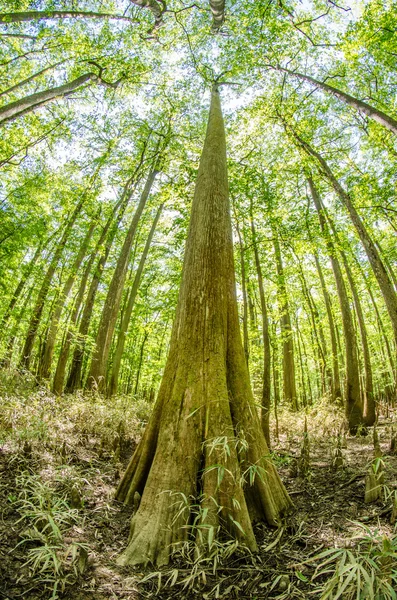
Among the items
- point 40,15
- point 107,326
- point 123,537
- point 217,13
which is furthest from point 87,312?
point 217,13

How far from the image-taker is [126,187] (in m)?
11.0

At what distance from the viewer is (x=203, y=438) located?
2.54m

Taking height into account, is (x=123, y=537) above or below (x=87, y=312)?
below

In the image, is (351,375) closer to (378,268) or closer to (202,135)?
(378,268)

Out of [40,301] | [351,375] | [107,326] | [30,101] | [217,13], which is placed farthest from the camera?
[40,301]

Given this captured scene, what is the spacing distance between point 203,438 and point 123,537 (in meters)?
0.99

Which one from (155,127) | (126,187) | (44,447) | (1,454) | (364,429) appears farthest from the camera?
(155,127)

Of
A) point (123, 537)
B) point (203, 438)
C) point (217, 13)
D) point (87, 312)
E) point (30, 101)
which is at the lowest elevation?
point (123, 537)

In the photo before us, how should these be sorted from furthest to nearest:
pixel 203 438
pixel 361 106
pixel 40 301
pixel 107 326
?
pixel 40 301 → pixel 107 326 → pixel 361 106 → pixel 203 438

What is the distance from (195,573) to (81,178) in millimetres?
12569

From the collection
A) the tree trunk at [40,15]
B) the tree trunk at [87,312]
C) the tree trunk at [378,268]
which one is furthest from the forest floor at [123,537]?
the tree trunk at [40,15]

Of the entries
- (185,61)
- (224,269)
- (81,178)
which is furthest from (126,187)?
(224,269)

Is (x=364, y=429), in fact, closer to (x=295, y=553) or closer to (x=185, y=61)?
(x=295, y=553)

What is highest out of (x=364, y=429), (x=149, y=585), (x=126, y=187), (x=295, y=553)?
(x=126, y=187)
